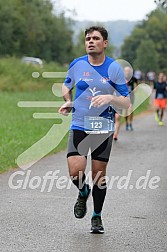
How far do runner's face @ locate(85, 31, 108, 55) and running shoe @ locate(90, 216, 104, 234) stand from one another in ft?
5.79

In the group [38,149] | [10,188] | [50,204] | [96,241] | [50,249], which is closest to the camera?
[50,249]

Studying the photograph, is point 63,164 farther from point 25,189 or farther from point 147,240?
point 147,240

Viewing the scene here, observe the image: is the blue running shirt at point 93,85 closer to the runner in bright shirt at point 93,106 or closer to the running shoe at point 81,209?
the runner in bright shirt at point 93,106

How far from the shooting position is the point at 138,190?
10.9 m

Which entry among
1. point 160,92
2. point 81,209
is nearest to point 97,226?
point 81,209

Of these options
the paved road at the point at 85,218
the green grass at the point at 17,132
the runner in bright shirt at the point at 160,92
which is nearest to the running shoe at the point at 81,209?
the paved road at the point at 85,218

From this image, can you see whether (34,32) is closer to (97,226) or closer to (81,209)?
(81,209)

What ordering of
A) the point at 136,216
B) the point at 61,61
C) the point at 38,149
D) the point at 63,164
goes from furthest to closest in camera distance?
the point at 61,61 → the point at 38,149 → the point at 63,164 → the point at 136,216

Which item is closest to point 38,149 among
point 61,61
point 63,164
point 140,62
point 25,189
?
point 63,164

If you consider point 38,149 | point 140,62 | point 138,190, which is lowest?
point 140,62

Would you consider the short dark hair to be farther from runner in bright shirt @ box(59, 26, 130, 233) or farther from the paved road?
the paved road

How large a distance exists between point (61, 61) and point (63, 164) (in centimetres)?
A: 7499

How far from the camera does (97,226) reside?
7777mm

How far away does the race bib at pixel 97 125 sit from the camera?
7.61 meters
